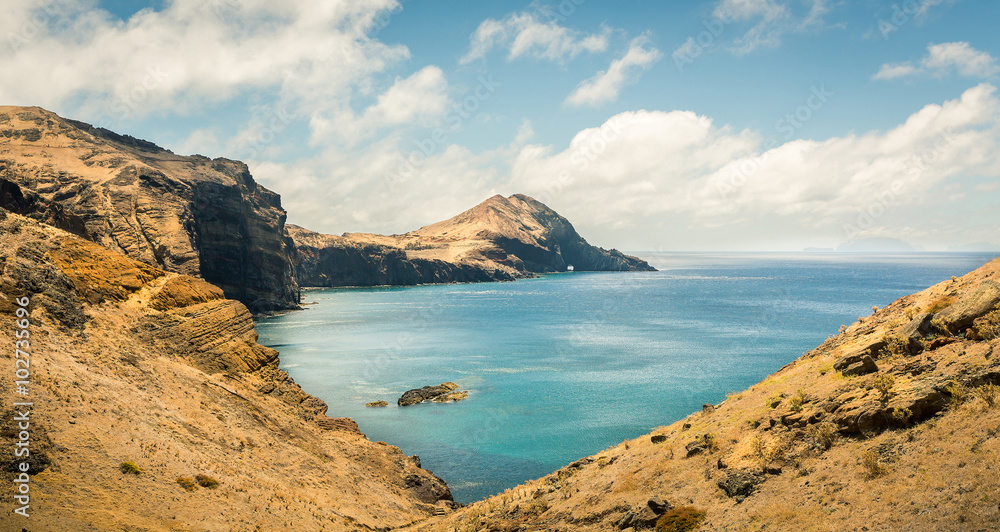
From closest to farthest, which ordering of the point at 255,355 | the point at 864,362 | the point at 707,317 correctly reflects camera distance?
the point at 864,362, the point at 255,355, the point at 707,317

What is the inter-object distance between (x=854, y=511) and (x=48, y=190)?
130967 mm

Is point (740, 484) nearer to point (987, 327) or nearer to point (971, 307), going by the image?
point (987, 327)

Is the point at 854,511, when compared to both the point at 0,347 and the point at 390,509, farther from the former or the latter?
the point at 0,347

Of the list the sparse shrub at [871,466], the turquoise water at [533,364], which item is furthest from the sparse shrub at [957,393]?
the turquoise water at [533,364]

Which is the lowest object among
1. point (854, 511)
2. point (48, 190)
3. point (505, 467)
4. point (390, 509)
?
point (505, 467)

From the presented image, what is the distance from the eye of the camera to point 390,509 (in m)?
28.5

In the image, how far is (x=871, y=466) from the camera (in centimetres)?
1287

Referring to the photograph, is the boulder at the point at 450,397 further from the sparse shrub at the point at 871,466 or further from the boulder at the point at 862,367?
the sparse shrub at the point at 871,466

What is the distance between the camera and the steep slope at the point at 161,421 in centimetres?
1730

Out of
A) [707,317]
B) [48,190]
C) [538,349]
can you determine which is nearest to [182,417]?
[538,349]

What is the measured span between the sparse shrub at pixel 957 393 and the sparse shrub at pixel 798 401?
4669 millimetres

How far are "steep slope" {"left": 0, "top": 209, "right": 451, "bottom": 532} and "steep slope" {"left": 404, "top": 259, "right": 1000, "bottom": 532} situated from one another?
8.80 metres

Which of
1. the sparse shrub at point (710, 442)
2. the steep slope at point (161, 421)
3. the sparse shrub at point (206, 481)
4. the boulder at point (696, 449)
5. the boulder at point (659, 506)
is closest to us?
the boulder at point (659, 506)

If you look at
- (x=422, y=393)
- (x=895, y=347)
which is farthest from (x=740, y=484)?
(x=422, y=393)
